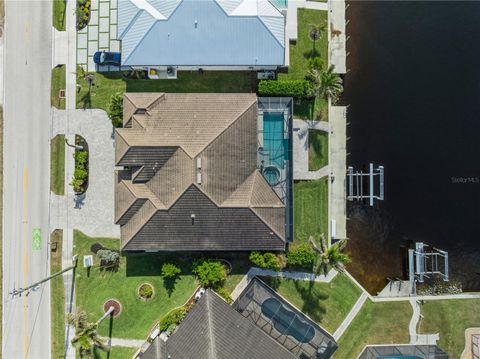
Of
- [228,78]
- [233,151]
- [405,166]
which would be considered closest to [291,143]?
[233,151]

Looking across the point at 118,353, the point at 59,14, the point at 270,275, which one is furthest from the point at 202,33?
the point at 118,353

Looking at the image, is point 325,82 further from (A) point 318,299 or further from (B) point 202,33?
(A) point 318,299

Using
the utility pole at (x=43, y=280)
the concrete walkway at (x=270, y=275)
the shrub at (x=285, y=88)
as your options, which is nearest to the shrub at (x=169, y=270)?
the concrete walkway at (x=270, y=275)

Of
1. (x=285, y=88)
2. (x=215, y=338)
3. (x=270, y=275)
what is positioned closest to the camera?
(x=215, y=338)

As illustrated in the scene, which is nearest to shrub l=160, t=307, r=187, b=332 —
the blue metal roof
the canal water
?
the canal water

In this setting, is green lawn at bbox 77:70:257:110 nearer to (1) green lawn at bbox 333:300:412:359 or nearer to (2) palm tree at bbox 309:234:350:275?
(2) palm tree at bbox 309:234:350:275

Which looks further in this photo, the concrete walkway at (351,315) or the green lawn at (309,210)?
the green lawn at (309,210)

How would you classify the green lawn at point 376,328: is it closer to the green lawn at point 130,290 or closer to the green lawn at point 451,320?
the green lawn at point 451,320
